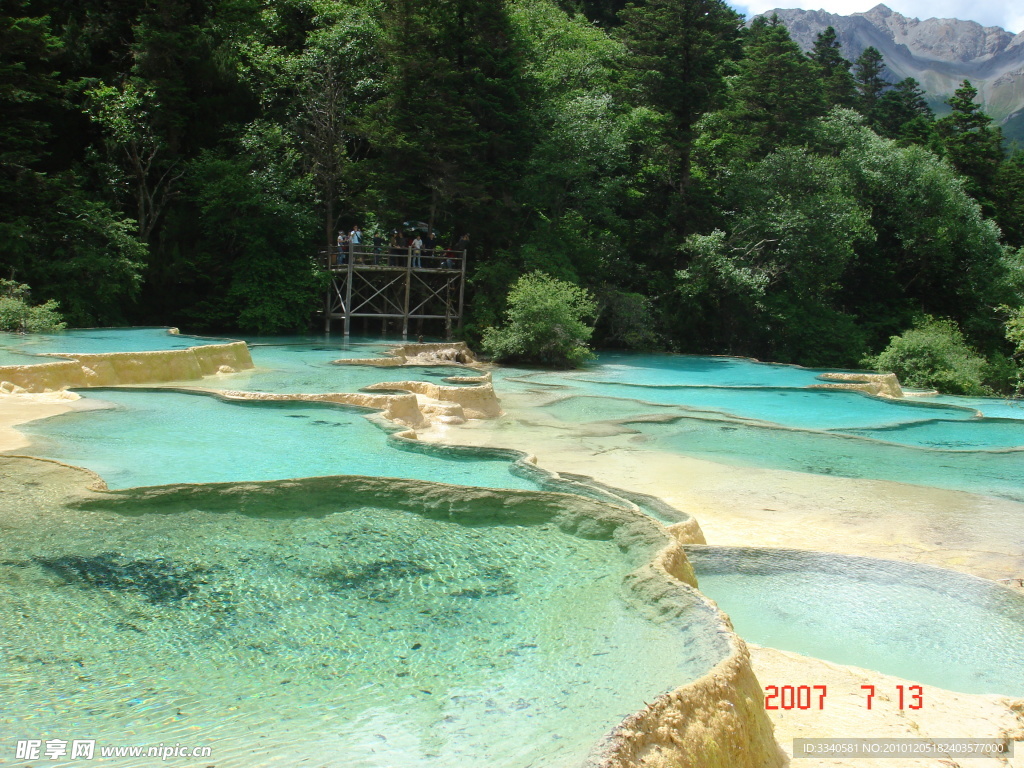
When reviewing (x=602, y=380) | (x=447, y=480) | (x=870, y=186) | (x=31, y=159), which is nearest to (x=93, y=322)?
(x=31, y=159)

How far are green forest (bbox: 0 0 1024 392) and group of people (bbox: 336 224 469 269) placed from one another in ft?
1.75

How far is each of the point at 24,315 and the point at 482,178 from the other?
11.1 meters

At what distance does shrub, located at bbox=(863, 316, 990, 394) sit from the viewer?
21188 mm

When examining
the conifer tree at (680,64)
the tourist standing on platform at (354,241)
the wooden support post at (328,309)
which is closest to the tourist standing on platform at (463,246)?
the tourist standing on platform at (354,241)

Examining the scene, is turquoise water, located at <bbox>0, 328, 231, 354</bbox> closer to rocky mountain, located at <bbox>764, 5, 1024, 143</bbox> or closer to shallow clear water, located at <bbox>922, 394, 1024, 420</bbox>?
shallow clear water, located at <bbox>922, 394, 1024, 420</bbox>

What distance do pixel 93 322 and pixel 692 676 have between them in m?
18.9

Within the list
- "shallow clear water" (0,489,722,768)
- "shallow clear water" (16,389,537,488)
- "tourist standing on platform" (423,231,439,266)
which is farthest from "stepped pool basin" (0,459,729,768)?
"tourist standing on platform" (423,231,439,266)

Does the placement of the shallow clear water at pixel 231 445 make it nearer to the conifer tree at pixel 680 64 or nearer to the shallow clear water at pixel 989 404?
the shallow clear water at pixel 989 404

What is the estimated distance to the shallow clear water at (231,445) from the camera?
738cm

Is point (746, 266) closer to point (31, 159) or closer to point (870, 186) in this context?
point (870, 186)

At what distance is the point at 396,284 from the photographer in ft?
79.1

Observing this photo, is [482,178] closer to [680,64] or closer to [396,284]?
[396,284]

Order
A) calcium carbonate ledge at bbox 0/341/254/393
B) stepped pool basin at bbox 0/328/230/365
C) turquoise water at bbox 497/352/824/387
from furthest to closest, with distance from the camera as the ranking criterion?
turquoise water at bbox 497/352/824/387
stepped pool basin at bbox 0/328/230/365
calcium carbonate ledge at bbox 0/341/254/393

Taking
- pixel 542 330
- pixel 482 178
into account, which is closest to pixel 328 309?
pixel 482 178
